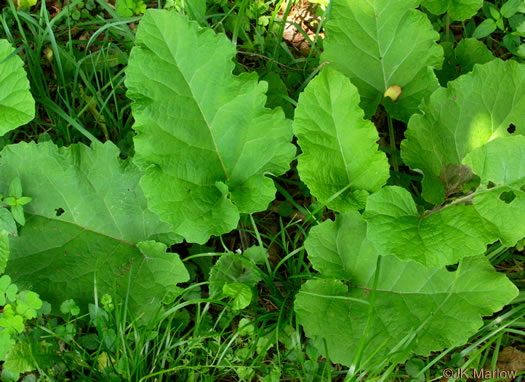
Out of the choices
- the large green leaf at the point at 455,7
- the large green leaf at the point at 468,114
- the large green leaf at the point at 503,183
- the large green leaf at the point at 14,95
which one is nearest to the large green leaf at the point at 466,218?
the large green leaf at the point at 503,183

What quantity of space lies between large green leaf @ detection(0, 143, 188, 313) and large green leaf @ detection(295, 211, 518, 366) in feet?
1.96

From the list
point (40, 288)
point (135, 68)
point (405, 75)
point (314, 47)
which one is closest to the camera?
point (135, 68)

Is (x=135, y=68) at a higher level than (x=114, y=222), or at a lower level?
higher

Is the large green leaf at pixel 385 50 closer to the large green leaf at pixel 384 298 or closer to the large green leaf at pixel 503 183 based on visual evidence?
the large green leaf at pixel 503 183

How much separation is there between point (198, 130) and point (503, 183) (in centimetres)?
121

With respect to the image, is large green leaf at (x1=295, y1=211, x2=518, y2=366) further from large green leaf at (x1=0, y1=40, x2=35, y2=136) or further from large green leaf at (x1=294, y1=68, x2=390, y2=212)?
large green leaf at (x1=0, y1=40, x2=35, y2=136)

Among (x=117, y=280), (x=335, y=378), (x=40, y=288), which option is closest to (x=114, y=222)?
(x=117, y=280)

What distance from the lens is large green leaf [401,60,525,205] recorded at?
2105 mm

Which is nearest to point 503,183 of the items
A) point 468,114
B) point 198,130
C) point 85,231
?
point 468,114

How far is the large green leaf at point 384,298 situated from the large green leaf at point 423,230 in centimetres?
18

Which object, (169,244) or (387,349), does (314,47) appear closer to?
(169,244)

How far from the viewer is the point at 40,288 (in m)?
2.19

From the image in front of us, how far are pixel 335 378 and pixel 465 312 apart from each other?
65 cm

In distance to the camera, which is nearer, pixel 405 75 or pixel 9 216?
pixel 9 216
